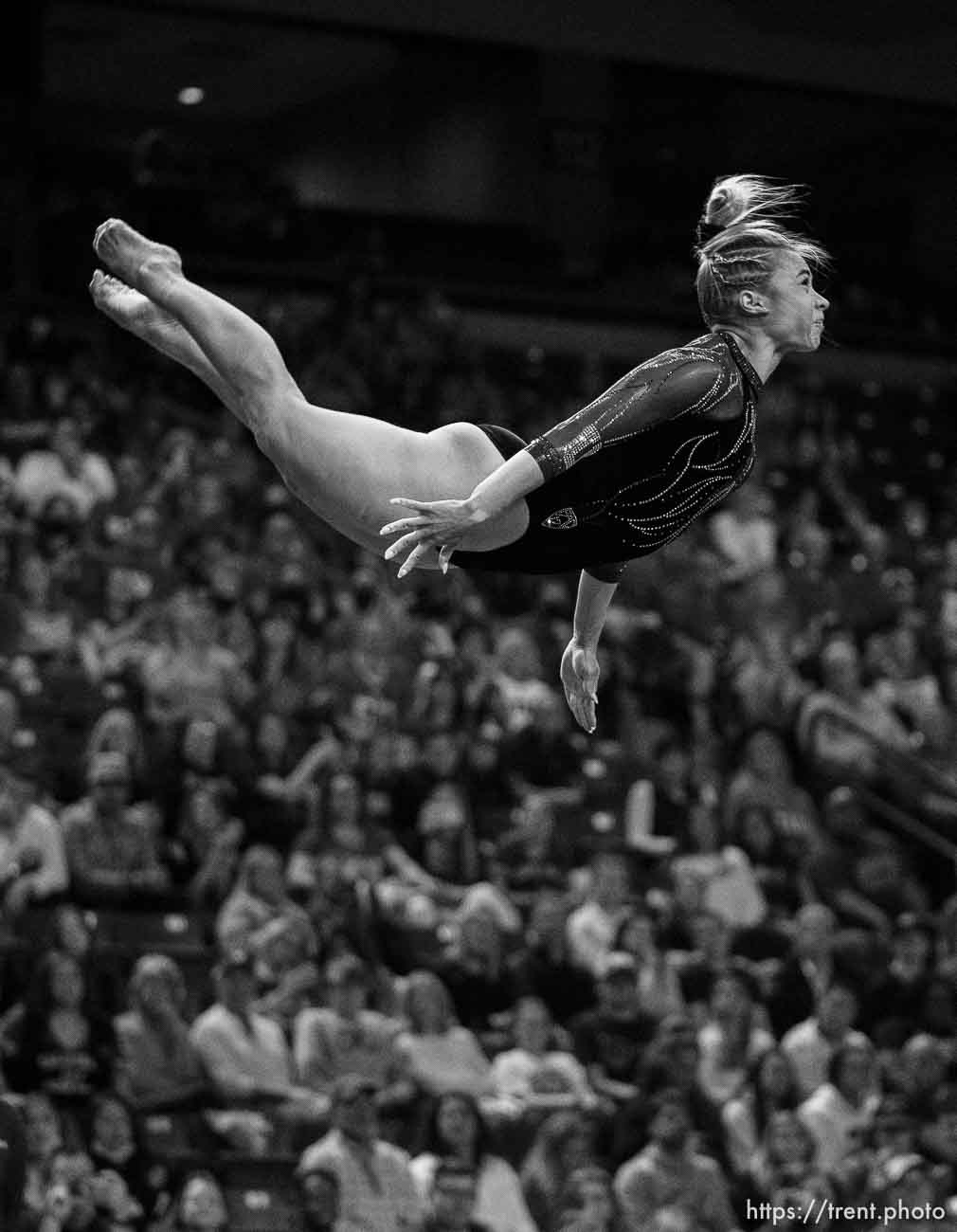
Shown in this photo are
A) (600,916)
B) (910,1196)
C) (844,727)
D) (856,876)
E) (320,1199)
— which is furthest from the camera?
(844,727)

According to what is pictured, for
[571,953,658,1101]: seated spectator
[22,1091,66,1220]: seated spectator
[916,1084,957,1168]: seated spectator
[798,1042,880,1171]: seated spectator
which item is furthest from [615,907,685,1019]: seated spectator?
[22,1091,66,1220]: seated spectator

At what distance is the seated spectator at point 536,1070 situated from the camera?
25.4 feet

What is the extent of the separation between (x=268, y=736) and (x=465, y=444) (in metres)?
4.60

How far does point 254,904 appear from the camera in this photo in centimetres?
795

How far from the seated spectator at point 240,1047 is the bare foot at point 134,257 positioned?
3.63 m

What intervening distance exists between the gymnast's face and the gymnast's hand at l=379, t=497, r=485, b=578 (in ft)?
2.84

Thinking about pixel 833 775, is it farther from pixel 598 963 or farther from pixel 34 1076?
pixel 34 1076

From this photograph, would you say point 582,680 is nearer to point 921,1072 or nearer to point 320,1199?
point 320,1199

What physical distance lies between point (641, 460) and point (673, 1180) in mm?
3911

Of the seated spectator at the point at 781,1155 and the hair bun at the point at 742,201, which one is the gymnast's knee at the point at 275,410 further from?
the seated spectator at the point at 781,1155

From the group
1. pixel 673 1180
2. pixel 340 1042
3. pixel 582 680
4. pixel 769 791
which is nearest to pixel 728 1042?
pixel 673 1180

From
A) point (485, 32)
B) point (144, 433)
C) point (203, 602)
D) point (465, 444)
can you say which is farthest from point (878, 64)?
point (465, 444)

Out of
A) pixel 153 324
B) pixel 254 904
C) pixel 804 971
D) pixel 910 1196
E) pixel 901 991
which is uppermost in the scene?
pixel 153 324

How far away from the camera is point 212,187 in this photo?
14.7 metres
